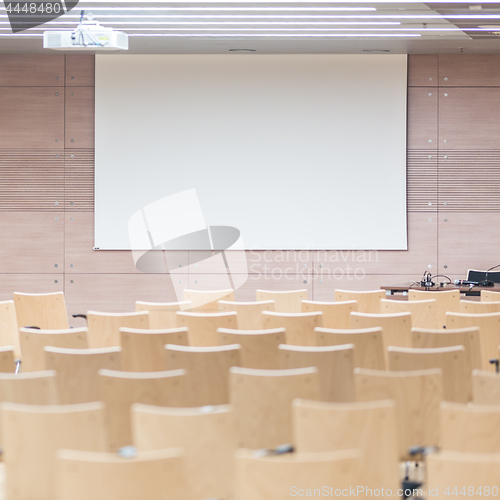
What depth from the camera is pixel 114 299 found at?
29.8ft

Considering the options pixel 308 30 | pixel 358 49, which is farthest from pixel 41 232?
pixel 358 49

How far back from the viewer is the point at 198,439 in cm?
220

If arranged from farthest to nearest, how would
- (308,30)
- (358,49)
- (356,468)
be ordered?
(358,49) < (308,30) < (356,468)

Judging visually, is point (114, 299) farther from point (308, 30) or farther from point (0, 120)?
point (308, 30)

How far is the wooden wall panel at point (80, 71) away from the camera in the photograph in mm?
9109

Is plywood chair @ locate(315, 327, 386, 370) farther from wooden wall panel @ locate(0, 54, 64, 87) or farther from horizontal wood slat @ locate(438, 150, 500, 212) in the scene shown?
wooden wall panel @ locate(0, 54, 64, 87)

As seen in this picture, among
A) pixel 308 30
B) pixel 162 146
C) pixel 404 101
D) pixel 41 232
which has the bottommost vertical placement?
pixel 41 232

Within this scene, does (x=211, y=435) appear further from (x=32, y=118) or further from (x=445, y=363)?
(x=32, y=118)

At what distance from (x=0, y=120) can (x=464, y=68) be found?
740 centimetres

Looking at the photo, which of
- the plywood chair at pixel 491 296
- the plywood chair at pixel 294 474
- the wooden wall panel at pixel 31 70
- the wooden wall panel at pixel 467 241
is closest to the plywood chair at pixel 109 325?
Result: the plywood chair at pixel 294 474

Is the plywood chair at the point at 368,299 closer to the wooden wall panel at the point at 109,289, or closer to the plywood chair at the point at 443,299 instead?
the plywood chair at the point at 443,299

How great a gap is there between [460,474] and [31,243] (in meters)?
8.54

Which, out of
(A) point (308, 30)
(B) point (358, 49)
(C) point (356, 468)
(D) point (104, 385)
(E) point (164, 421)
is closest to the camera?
(C) point (356, 468)

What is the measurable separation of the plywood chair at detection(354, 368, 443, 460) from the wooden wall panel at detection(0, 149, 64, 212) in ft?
24.3
